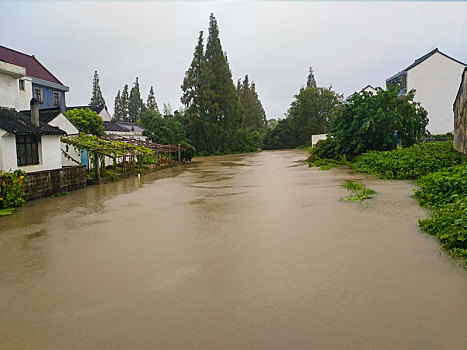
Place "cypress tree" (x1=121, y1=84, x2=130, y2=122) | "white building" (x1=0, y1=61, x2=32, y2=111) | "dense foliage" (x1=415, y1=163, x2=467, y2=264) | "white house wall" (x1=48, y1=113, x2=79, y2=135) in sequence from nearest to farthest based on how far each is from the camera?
"dense foliage" (x1=415, y1=163, x2=467, y2=264) → "white building" (x1=0, y1=61, x2=32, y2=111) → "white house wall" (x1=48, y1=113, x2=79, y2=135) → "cypress tree" (x1=121, y1=84, x2=130, y2=122)

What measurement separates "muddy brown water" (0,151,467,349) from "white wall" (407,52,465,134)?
116ft

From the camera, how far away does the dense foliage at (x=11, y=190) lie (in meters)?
11.2

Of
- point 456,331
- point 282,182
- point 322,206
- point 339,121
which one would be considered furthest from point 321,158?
point 456,331

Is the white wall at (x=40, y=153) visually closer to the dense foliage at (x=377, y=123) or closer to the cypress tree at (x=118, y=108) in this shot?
the dense foliage at (x=377, y=123)

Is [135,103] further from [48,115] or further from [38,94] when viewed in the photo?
[48,115]

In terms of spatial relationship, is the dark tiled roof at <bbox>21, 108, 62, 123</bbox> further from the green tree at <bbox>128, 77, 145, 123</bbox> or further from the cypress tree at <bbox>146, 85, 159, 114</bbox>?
the cypress tree at <bbox>146, 85, 159, 114</bbox>

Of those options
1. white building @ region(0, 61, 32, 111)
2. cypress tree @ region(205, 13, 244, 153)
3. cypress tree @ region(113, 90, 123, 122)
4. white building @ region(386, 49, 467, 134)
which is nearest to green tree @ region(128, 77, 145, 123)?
cypress tree @ region(113, 90, 123, 122)

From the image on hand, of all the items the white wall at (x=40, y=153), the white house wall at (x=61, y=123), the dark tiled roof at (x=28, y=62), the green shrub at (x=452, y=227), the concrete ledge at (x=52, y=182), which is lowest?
the green shrub at (x=452, y=227)

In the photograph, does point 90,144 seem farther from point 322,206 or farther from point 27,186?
point 322,206

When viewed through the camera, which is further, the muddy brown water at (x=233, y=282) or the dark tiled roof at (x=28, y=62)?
the dark tiled roof at (x=28, y=62)

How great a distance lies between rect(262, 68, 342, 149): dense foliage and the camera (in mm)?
64625

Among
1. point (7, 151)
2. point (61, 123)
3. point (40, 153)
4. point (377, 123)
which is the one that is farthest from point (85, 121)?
point (377, 123)

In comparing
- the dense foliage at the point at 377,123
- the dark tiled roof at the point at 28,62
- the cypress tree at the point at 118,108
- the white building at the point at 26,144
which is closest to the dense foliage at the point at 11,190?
the white building at the point at 26,144

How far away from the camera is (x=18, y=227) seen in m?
8.90
